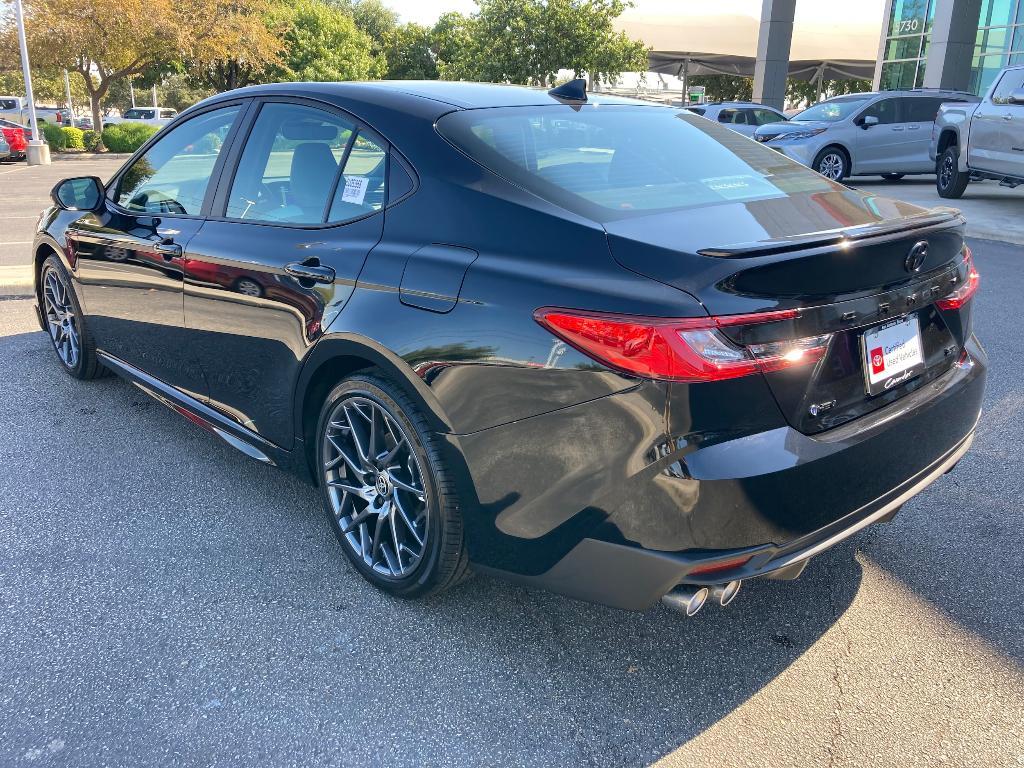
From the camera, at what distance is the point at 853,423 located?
89.4 inches

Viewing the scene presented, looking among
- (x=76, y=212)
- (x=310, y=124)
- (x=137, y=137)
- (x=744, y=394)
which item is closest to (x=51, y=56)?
(x=137, y=137)

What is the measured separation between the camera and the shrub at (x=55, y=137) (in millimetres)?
28616

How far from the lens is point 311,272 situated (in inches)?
113

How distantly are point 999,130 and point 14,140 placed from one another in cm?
2424

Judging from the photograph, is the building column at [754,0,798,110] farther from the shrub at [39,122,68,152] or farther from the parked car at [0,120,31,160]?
the shrub at [39,122,68,152]

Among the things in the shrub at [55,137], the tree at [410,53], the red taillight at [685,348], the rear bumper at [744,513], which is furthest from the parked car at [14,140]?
the tree at [410,53]

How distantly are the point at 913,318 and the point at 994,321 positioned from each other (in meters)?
4.69

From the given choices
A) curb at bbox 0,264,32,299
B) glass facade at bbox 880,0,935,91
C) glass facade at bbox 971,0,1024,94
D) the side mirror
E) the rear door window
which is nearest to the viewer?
the side mirror

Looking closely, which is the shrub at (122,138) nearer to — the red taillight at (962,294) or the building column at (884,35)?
the building column at (884,35)

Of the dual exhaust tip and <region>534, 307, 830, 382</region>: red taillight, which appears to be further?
the dual exhaust tip

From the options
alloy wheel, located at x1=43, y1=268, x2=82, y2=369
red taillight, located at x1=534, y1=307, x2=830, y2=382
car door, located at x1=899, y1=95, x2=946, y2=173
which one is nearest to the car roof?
red taillight, located at x1=534, y1=307, x2=830, y2=382

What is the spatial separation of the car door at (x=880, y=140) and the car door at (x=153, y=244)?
14.2 m

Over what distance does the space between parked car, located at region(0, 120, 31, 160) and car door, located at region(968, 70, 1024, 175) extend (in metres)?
23.8

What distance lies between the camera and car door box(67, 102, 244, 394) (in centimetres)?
362
